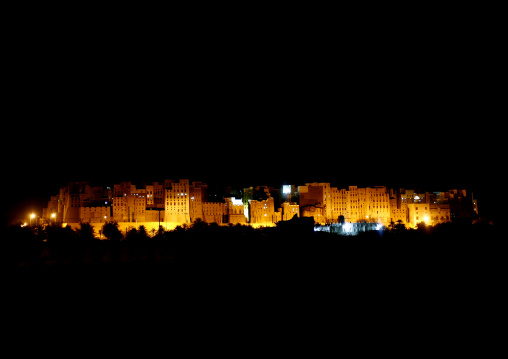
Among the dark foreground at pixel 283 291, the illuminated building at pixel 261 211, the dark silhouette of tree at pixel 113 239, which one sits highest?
the illuminated building at pixel 261 211

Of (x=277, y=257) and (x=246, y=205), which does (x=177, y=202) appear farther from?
(x=277, y=257)

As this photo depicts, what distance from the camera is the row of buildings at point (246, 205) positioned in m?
20.2

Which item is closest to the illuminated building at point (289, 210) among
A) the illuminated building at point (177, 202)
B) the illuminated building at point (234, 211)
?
the illuminated building at point (234, 211)

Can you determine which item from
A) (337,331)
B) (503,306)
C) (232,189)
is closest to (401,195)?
(232,189)

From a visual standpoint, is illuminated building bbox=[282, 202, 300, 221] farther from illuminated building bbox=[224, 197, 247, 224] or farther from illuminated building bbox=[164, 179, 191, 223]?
illuminated building bbox=[164, 179, 191, 223]

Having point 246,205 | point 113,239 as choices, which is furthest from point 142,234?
point 246,205

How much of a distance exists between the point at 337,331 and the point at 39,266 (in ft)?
24.1

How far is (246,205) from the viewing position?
2317 cm

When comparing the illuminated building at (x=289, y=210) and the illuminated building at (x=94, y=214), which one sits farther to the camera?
the illuminated building at (x=289, y=210)

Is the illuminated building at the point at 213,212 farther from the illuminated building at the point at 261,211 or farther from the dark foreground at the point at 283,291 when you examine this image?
the dark foreground at the point at 283,291

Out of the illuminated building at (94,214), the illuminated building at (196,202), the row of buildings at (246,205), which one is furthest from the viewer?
the illuminated building at (196,202)

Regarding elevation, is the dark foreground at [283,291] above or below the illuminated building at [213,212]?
below

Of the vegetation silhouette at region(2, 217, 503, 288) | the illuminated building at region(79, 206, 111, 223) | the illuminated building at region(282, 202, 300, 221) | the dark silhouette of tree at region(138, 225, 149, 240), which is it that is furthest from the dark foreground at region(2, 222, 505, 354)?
the illuminated building at region(282, 202, 300, 221)

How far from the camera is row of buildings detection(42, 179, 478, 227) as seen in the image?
20.2 m
